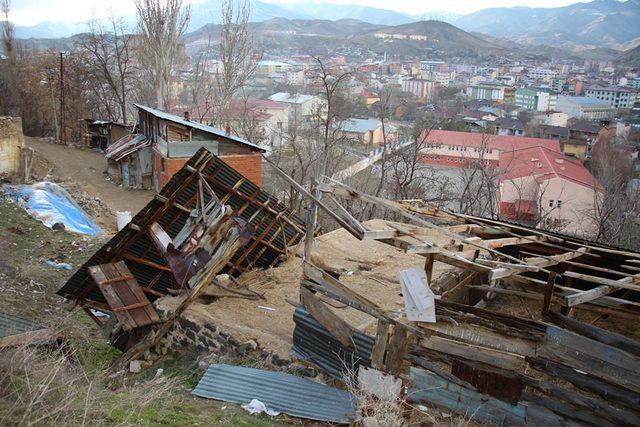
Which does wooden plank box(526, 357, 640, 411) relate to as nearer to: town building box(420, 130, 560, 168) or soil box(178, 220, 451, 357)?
soil box(178, 220, 451, 357)

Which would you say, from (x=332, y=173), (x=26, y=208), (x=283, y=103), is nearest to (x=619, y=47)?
(x=283, y=103)

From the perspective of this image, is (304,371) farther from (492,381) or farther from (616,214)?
(616,214)

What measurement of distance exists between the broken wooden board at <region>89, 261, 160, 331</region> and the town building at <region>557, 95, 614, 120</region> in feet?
238

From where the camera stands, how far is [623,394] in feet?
19.3

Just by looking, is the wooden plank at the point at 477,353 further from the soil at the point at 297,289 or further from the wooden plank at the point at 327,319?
the soil at the point at 297,289

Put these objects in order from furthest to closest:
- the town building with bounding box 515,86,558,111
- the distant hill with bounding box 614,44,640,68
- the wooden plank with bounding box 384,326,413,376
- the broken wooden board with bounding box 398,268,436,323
→ the distant hill with bounding box 614,44,640,68, the town building with bounding box 515,86,558,111, the wooden plank with bounding box 384,326,413,376, the broken wooden board with bounding box 398,268,436,323

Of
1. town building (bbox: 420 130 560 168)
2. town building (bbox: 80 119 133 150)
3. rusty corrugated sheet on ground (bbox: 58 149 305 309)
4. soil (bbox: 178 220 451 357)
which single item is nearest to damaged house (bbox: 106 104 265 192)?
town building (bbox: 80 119 133 150)

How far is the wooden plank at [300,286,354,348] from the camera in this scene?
294 inches

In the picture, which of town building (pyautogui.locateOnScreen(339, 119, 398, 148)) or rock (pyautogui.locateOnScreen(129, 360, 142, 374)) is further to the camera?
town building (pyautogui.locateOnScreen(339, 119, 398, 148))

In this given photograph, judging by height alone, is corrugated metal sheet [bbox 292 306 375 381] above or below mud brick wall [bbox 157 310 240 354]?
above

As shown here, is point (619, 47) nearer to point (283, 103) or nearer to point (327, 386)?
point (283, 103)

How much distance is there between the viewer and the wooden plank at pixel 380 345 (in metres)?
6.95

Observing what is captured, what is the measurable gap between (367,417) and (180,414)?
7.28ft

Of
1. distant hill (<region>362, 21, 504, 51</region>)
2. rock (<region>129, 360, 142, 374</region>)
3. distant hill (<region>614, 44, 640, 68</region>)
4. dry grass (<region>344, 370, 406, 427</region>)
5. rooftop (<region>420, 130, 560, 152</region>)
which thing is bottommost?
rock (<region>129, 360, 142, 374</region>)
